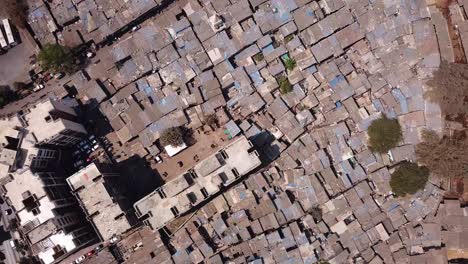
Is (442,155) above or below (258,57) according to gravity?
below

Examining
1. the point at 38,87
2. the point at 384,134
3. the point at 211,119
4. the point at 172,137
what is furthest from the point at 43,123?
the point at 384,134

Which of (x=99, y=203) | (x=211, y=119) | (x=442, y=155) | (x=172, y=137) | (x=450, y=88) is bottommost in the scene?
(x=442, y=155)

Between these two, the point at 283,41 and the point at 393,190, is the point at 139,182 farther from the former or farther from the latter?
the point at 393,190

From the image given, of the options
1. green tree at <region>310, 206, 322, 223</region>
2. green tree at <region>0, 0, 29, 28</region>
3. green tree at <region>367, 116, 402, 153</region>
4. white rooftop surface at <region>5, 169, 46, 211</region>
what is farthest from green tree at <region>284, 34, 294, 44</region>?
white rooftop surface at <region>5, 169, 46, 211</region>

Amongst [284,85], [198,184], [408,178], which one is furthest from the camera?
[284,85]

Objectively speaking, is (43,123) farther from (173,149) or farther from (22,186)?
(173,149)

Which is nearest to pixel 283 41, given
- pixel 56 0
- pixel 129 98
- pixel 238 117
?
pixel 238 117
